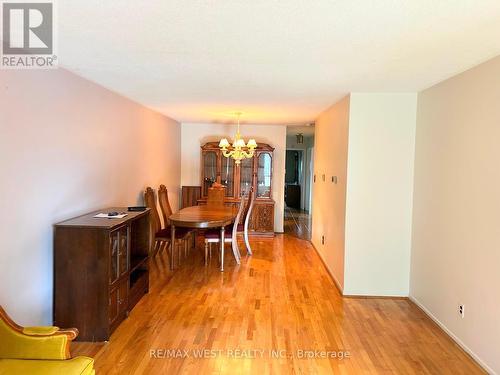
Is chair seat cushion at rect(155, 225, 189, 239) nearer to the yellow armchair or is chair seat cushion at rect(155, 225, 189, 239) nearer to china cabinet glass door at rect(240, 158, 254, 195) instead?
china cabinet glass door at rect(240, 158, 254, 195)

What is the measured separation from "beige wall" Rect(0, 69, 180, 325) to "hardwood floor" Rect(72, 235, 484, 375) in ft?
2.27

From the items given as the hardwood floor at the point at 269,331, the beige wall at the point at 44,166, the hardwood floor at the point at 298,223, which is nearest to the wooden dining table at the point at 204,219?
the hardwood floor at the point at 269,331

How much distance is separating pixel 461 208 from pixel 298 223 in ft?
19.9

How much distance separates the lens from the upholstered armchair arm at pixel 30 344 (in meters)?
1.94

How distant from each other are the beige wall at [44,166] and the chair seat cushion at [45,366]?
704mm

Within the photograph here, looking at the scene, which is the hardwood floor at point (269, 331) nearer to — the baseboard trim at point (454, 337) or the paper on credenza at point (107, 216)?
the baseboard trim at point (454, 337)

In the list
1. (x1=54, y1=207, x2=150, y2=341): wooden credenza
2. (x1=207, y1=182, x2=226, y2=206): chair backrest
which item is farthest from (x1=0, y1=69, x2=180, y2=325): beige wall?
(x1=207, y1=182, x2=226, y2=206): chair backrest

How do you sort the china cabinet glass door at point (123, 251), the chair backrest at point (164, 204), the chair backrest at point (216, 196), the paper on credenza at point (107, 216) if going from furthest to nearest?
the chair backrest at point (216, 196) → the chair backrest at point (164, 204) → the paper on credenza at point (107, 216) → the china cabinet glass door at point (123, 251)

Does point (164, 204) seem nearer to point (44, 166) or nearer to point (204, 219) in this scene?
point (204, 219)

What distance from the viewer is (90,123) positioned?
3520 mm

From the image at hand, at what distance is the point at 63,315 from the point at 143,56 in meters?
2.09

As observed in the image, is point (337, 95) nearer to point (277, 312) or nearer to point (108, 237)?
point (277, 312)

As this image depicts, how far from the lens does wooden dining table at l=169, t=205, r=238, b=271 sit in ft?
14.9

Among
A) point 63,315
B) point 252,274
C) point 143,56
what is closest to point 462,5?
point 143,56
